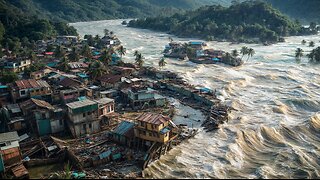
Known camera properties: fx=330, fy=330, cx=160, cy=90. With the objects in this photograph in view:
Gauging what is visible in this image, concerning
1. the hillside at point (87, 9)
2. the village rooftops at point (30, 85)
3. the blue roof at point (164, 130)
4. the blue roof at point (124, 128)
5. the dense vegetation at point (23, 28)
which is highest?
the hillside at point (87, 9)

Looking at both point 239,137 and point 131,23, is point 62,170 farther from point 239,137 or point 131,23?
point 131,23

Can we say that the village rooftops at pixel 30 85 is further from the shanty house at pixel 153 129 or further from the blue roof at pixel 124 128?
the shanty house at pixel 153 129

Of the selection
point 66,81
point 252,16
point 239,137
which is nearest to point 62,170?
point 239,137

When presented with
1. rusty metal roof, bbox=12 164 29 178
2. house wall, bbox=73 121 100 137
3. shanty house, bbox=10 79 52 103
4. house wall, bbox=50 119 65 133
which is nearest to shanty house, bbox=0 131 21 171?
rusty metal roof, bbox=12 164 29 178

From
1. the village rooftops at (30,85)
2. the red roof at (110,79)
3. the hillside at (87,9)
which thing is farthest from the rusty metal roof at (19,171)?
the hillside at (87,9)

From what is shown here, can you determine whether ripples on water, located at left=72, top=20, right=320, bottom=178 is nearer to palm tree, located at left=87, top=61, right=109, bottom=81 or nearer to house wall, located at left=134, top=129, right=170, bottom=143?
house wall, located at left=134, top=129, right=170, bottom=143

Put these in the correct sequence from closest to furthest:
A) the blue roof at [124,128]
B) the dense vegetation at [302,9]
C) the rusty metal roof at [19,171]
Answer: the rusty metal roof at [19,171] < the blue roof at [124,128] < the dense vegetation at [302,9]
